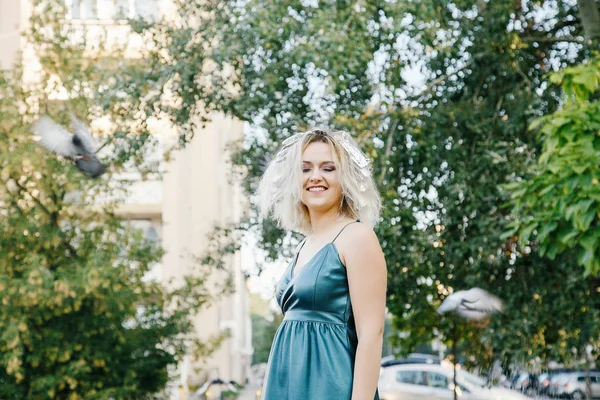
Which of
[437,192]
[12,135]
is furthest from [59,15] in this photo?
[437,192]

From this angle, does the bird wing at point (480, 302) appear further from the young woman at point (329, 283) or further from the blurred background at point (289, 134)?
the young woman at point (329, 283)

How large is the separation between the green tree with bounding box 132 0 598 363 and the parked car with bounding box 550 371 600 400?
11.1 m

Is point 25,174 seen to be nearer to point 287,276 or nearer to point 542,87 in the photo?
point 542,87

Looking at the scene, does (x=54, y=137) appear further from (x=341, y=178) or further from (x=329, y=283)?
(x=329, y=283)

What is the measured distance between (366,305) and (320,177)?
454 mm

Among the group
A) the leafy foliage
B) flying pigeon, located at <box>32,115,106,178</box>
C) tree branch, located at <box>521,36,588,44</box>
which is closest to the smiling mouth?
the leafy foliage

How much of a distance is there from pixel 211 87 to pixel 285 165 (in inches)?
399

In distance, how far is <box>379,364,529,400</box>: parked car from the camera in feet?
70.2

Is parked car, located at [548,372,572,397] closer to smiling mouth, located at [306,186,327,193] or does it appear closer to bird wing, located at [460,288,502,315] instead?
bird wing, located at [460,288,502,315]

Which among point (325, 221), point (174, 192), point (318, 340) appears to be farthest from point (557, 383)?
point (318, 340)

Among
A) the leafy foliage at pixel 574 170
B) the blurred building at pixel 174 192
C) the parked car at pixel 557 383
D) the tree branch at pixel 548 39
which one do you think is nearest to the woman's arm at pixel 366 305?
the leafy foliage at pixel 574 170

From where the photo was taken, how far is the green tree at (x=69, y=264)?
1473 cm

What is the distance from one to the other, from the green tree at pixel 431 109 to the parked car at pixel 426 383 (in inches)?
311

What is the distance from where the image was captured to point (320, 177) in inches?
129
